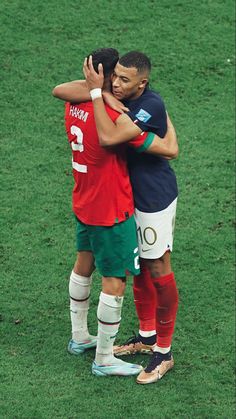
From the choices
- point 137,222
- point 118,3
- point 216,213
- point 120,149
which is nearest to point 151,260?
point 137,222

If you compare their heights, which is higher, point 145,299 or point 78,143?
point 78,143

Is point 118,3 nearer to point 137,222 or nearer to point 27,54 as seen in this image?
point 27,54

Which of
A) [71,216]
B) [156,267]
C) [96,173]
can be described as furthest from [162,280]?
[71,216]

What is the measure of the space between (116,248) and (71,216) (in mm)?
2148

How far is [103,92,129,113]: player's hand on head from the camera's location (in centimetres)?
600

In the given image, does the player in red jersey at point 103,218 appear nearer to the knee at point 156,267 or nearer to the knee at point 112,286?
the knee at point 112,286

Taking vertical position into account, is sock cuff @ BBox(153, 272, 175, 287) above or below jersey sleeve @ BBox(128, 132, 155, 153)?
below

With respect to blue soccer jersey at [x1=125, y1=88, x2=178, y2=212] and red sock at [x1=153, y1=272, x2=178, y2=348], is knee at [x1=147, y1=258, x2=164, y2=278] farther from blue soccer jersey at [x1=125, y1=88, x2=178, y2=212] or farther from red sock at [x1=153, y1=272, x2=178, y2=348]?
blue soccer jersey at [x1=125, y1=88, x2=178, y2=212]

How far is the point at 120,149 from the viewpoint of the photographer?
6.11 meters

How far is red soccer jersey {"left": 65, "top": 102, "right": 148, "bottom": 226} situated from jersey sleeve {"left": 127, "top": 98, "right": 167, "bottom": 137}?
0.27ft

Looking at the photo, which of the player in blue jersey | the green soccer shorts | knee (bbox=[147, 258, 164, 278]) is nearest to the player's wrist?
the player in blue jersey

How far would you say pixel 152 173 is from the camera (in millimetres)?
6230

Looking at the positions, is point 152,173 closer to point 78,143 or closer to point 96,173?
point 96,173

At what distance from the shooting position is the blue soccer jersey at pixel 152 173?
19.9 ft
